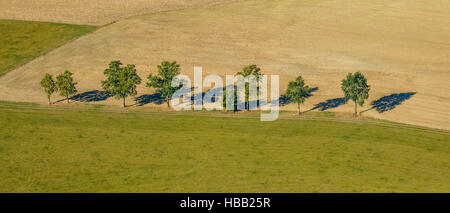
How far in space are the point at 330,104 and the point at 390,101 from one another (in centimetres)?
1166

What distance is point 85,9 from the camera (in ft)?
559

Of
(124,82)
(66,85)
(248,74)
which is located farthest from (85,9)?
(248,74)

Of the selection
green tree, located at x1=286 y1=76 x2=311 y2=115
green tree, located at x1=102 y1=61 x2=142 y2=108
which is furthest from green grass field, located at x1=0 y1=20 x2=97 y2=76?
green tree, located at x1=286 y1=76 x2=311 y2=115

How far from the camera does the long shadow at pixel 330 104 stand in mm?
119688

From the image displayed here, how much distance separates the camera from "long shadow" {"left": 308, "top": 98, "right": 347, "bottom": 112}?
11969 cm

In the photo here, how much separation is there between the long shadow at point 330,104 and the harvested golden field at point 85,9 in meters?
61.8

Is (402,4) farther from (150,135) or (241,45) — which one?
(150,135)

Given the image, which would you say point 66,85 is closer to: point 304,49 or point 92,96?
point 92,96

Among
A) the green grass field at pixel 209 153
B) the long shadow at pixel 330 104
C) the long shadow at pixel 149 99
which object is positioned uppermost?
the long shadow at pixel 149 99

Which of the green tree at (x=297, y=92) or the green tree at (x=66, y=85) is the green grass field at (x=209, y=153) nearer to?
the green tree at (x=66, y=85)

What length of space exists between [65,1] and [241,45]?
5783 centimetres

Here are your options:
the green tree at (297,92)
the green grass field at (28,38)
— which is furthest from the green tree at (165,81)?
the green grass field at (28,38)

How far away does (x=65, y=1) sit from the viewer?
575 ft

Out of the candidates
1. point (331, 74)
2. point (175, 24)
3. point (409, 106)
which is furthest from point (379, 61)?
point (175, 24)
